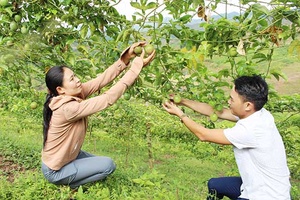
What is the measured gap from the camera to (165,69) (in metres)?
3.01

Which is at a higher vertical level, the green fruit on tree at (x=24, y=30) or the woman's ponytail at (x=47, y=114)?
the green fruit on tree at (x=24, y=30)

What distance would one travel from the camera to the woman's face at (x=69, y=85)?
2.85m

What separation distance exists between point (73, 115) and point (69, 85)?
0.75ft

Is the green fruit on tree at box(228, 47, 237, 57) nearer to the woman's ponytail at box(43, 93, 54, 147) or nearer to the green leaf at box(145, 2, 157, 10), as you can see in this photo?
the green leaf at box(145, 2, 157, 10)

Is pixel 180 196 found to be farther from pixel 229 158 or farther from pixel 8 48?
pixel 229 158

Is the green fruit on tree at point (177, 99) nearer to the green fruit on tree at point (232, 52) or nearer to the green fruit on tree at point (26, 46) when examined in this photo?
the green fruit on tree at point (232, 52)

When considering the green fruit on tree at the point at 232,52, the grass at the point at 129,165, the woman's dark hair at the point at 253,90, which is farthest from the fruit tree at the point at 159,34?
the grass at the point at 129,165

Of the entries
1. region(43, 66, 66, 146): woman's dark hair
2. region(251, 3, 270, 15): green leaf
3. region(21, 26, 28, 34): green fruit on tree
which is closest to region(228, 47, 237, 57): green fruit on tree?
region(251, 3, 270, 15): green leaf

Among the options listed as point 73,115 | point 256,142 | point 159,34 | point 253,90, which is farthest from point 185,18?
point 73,115

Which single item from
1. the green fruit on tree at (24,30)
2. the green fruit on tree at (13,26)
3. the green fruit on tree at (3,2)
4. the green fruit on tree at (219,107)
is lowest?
the green fruit on tree at (219,107)

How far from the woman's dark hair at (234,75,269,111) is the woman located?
24.5 inches

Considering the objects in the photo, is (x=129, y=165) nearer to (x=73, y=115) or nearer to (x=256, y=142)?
(x=73, y=115)

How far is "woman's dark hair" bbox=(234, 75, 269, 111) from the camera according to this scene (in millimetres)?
2396

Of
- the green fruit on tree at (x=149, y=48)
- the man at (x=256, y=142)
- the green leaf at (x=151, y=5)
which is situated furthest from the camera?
the green fruit on tree at (x=149, y=48)
